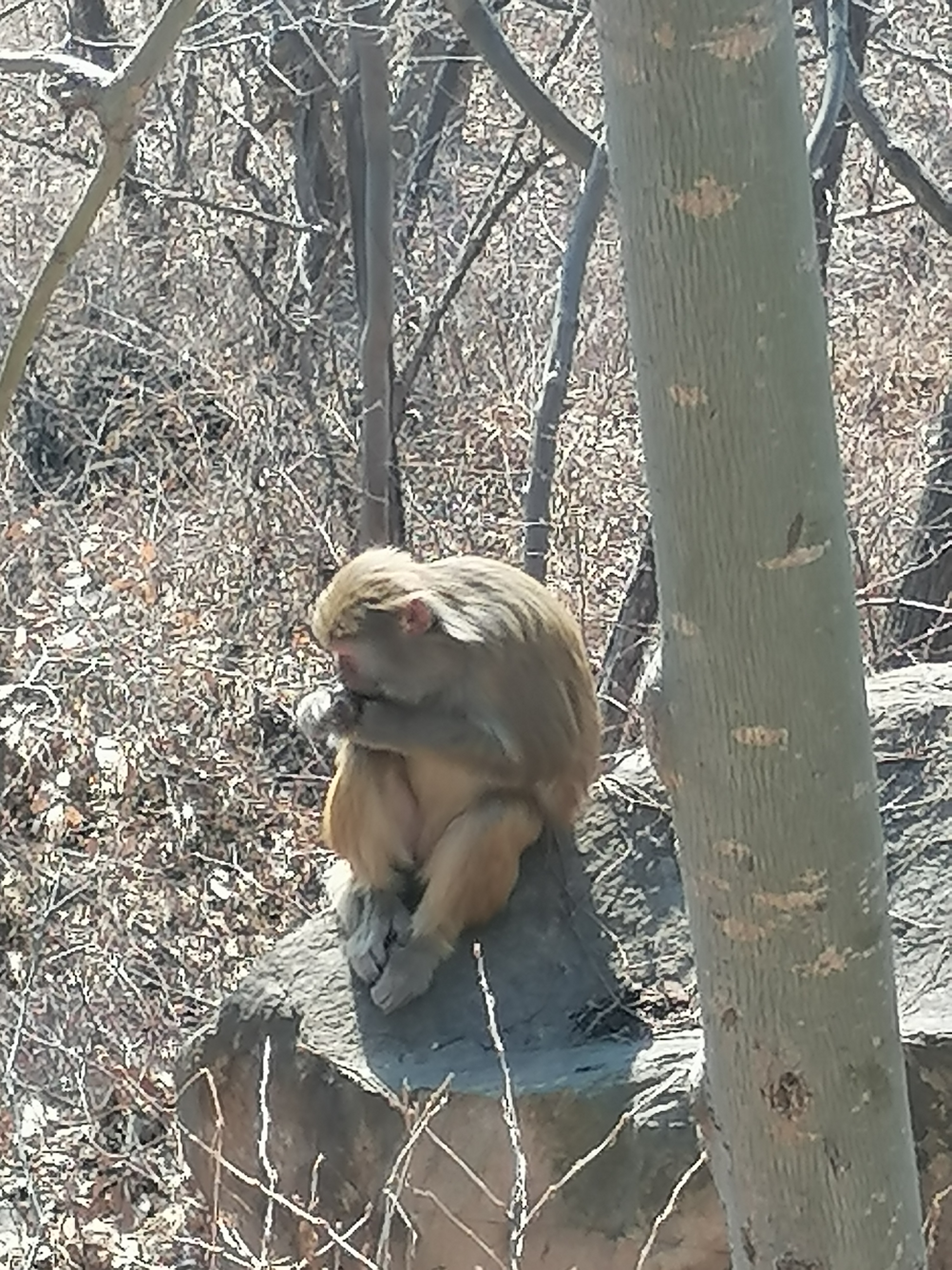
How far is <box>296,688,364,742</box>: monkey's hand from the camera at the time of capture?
4.70 m

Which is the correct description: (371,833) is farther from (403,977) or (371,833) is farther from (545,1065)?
(545,1065)

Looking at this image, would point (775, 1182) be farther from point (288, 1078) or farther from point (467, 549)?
point (467, 549)

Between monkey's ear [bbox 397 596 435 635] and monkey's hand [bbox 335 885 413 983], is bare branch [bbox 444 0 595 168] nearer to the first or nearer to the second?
monkey's ear [bbox 397 596 435 635]

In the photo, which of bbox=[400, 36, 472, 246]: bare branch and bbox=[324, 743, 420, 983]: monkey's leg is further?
bbox=[400, 36, 472, 246]: bare branch

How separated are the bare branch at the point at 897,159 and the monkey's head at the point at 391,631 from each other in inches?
103

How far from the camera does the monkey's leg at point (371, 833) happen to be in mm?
4824

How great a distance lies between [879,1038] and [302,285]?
23.6ft

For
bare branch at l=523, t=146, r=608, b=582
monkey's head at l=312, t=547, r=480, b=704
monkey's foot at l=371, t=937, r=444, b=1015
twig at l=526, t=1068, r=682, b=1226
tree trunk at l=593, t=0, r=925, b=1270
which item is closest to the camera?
tree trunk at l=593, t=0, r=925, b=1270

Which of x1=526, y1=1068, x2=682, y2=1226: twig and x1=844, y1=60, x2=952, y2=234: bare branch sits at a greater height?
x1=844, y1=60, x2=952, y2=234: bare branch

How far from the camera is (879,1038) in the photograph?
5.59 feet

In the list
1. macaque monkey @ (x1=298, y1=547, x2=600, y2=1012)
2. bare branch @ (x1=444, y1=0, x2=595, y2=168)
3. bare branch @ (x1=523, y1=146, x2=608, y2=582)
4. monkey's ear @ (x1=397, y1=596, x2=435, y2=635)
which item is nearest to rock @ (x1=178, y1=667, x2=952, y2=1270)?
macaque monkey @ (x1=298, y1=547, x2=600, y2=1012)

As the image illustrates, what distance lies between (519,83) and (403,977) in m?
2.88

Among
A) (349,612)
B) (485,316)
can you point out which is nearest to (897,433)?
(485,316)

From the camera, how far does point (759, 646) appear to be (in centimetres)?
152
